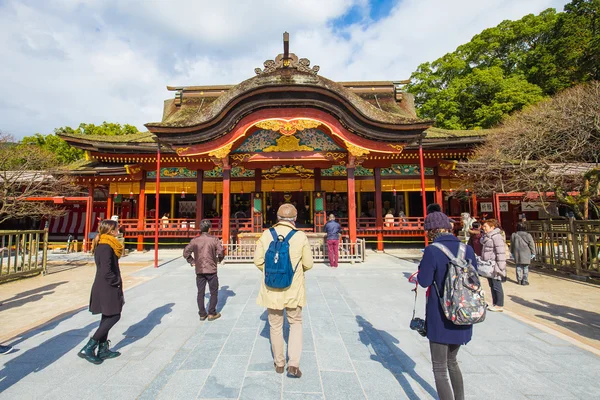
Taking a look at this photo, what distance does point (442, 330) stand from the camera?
2166 mm

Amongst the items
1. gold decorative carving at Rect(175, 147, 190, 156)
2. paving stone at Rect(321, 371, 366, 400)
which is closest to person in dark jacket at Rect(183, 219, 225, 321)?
A: paving stone at Rect(321, 371, 366, 400)

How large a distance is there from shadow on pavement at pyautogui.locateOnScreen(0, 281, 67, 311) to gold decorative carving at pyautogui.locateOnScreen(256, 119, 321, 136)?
24.7 feet

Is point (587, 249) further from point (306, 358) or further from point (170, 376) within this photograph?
point (170, 376)

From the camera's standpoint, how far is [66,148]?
89.8 feet

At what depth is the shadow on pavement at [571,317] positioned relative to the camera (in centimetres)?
428

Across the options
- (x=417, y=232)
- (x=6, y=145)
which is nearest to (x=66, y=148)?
(x=6, y=145)

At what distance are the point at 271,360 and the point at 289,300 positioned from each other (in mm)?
936

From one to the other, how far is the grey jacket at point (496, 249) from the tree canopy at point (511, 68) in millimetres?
19739

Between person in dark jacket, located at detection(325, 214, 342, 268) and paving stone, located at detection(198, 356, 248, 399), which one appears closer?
paving stone, located at detection(198, 356, 248, 399)

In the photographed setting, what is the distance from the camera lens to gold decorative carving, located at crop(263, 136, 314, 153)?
1125 cm

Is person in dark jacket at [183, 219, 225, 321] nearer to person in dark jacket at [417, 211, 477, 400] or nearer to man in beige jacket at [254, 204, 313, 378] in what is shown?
man in beige jacket at [254, 204, 313, 378]

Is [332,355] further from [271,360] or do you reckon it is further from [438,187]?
[438,187]

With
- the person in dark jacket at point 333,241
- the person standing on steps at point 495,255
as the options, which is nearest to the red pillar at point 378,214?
the person in dark jacket at point 333,241

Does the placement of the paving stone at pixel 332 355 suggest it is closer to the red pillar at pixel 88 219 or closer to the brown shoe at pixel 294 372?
the brown shoe at pixel 294 372
